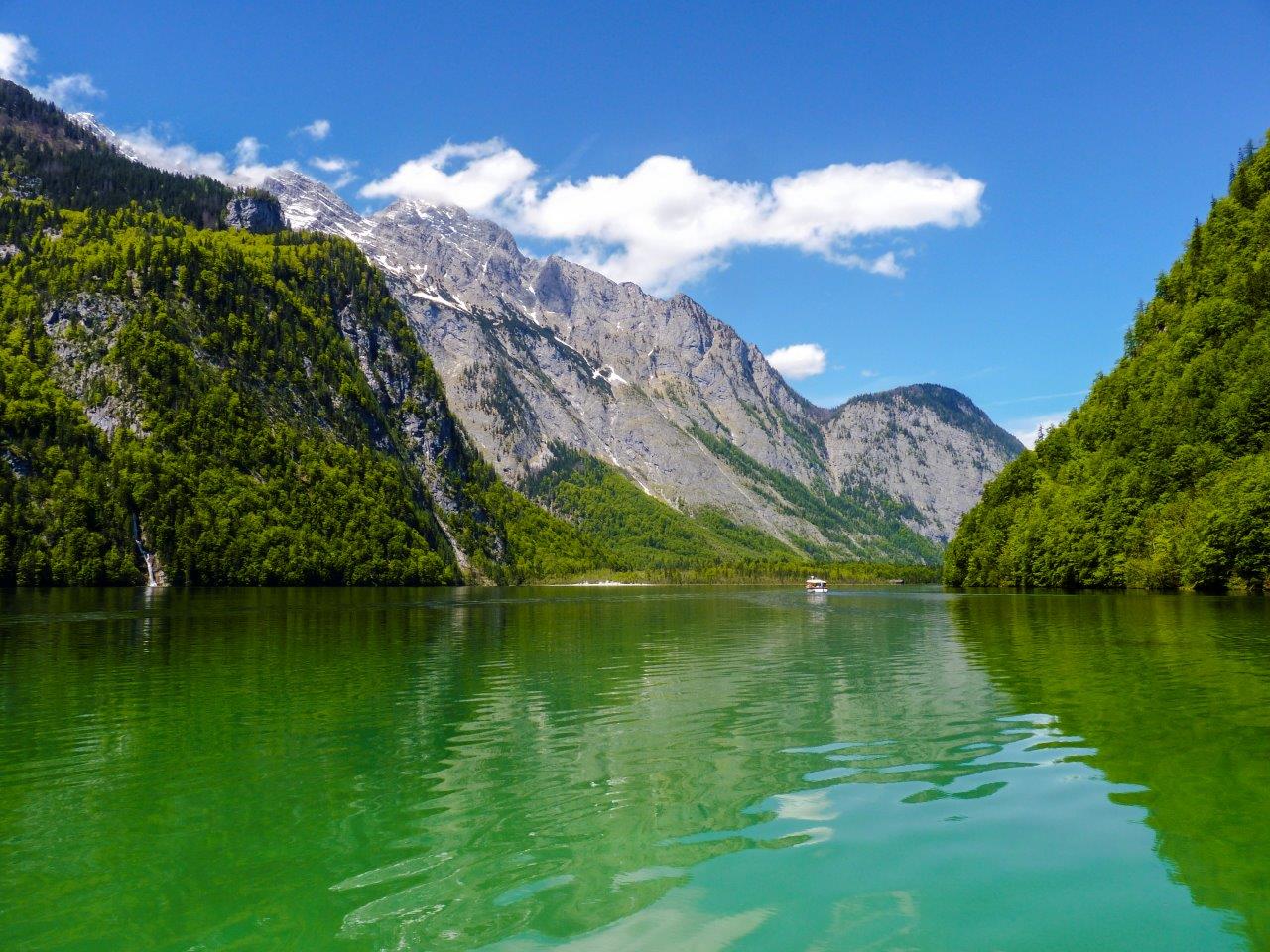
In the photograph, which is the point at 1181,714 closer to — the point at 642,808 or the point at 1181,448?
the point at 642,808

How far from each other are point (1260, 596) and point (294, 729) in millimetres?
89318

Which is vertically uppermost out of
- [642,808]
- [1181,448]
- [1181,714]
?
[1181,448]

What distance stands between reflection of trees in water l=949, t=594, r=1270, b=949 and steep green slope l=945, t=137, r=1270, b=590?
33.8 metres

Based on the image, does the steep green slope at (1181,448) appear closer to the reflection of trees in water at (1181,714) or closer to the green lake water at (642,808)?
the reflection of trees in water at (1181,714)

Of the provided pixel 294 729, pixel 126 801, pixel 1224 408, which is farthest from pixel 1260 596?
pixel 126 801

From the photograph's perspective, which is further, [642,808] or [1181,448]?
[1181,448]

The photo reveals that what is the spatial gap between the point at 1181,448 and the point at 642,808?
107488 millimetres

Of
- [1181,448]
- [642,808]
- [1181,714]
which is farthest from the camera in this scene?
[1181,448]

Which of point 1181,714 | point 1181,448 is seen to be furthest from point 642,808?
point 1181,448

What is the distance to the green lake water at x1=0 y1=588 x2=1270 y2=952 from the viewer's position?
11062mm

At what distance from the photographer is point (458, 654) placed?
4678cm

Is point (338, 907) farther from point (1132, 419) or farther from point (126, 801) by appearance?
point (1132, 419)

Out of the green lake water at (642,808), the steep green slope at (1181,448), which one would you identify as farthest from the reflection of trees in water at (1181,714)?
the steep green slope at (1181,448)

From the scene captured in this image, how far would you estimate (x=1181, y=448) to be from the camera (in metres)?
98.9
